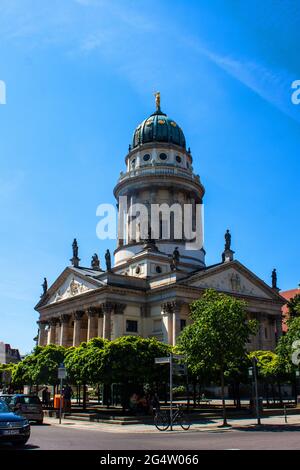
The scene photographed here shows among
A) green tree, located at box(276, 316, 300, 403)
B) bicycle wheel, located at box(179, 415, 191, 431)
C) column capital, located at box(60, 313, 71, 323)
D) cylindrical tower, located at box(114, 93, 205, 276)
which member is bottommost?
bicycle wheel, located at box(179, 415, 191, 431)

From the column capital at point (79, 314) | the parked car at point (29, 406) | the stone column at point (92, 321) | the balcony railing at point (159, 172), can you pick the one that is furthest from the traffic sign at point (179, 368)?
the balcony railing at point (159, 172)

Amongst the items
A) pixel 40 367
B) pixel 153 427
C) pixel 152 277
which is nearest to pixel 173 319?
pixel 152 277

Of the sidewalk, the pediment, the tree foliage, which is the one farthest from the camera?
the pediment

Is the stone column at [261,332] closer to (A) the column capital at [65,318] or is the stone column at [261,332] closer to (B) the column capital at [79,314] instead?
(B) the column capital at [79,314]

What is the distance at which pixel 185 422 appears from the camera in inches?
1062

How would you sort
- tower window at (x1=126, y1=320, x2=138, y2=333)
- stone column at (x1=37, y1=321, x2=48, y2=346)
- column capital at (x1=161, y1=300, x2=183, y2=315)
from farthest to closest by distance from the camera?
stone column at (x1=37, y1=321, x2=48, y2=346) < tower window at (x1=126, y1=320, x2=138, y2=333) < column capital at (x1=161, y1=300, x2=183, y2=315)

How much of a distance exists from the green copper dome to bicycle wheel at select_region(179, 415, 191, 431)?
182 ft

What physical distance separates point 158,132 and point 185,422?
5700 centimetres

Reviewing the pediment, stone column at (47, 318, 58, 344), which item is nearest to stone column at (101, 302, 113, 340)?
the pediment

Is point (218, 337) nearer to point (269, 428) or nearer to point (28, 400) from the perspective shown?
point (269, 428)

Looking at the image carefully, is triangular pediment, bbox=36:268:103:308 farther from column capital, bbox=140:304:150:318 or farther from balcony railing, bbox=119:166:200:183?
balcony railing, bbox=119:166:200:183

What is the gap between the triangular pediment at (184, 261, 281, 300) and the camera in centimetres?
5953
